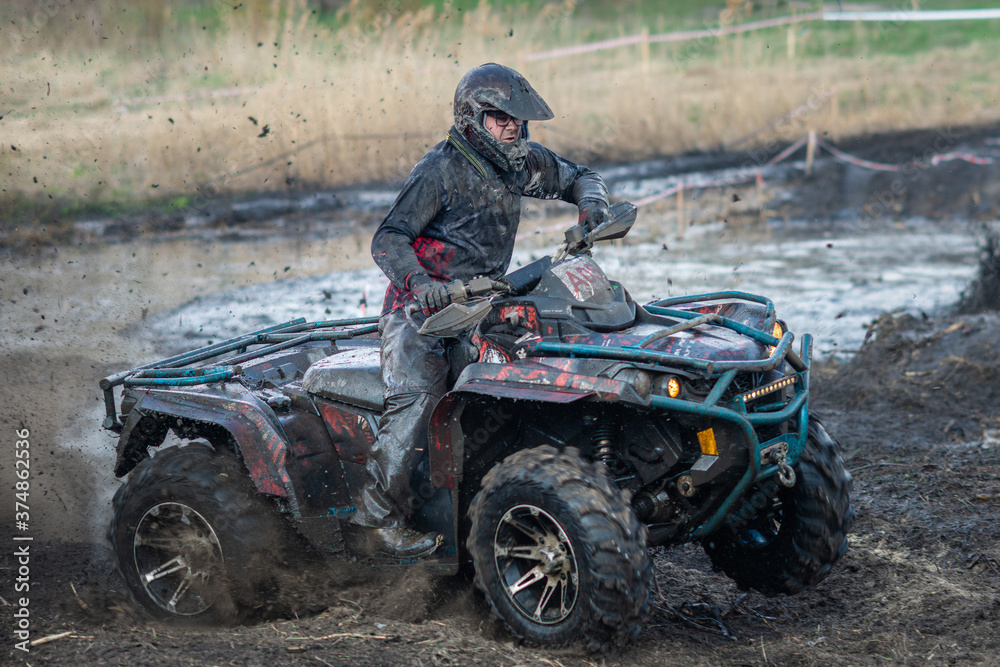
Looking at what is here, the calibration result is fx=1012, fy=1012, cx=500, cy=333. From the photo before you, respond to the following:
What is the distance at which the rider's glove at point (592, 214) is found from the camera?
16.5 ft

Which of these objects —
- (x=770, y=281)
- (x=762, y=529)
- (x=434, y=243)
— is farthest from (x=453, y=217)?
(x=770, y=281)

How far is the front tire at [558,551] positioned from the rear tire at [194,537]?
1.26m

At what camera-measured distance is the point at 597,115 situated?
19297mm

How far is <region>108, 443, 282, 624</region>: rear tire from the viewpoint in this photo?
504 cm

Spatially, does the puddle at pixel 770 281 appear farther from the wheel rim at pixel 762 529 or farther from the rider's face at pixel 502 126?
the rider's face at pixel 502 126

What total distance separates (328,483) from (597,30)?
20505mm

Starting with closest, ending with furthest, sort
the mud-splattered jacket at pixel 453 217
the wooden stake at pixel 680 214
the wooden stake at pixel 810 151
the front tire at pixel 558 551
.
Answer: the front tire at pixel 558 551, the mud-splattered jacket at pixel 453 217, the wooden stake at pixel 680 214, the wooden stake at pixel 810 151

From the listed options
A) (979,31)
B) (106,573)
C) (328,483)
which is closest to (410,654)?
(328,483)

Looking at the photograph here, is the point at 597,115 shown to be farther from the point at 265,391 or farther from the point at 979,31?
the point at 265,391

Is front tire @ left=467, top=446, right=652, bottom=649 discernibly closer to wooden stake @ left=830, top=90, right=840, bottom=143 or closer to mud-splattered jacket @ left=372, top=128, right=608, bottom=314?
mud-splattered jacket @ left=372, top=128, right=608, bottom=314

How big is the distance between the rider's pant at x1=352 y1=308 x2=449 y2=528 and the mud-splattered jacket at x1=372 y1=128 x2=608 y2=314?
24 centimetres

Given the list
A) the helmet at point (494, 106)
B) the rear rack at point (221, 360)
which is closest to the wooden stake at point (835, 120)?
the rear rack at point (221, 360)

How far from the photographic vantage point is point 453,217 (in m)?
5.01

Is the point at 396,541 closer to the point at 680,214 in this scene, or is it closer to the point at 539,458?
the point at 539,458
